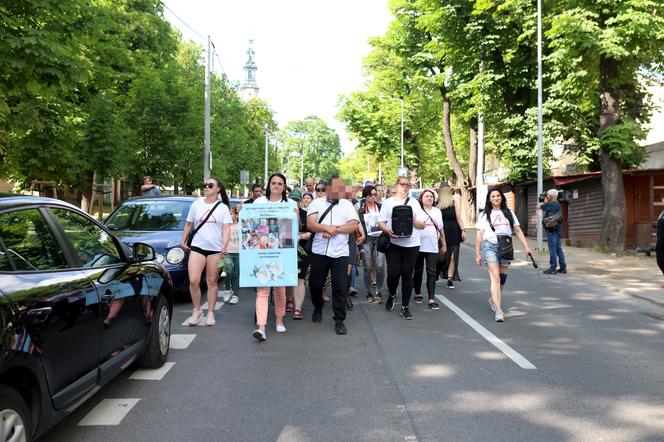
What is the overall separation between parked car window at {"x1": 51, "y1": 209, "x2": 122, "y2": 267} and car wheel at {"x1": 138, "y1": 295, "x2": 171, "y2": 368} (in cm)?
82

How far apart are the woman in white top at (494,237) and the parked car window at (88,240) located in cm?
462

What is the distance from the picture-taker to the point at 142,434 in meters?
3.88

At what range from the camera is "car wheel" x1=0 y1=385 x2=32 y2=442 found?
279 cm

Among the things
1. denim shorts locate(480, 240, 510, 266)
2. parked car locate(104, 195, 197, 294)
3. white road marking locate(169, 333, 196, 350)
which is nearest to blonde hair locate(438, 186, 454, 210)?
denim shorts locate(480, 240, 510, 266)

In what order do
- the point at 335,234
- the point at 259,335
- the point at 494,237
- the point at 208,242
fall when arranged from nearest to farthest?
the point at 259,335 < the point at 335,234 < the point at 208,242 < the point at 494,237

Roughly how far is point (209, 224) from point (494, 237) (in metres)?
3.52

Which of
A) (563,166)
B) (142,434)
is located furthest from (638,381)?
(563,166)

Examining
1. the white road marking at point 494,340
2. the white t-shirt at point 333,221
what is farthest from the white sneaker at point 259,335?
the white road marking at point 494,340

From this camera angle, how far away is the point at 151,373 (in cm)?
529

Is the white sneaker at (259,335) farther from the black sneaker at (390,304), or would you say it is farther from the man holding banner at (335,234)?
the black sneaker at (390,304)

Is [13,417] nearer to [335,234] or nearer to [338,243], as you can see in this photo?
[335,234]

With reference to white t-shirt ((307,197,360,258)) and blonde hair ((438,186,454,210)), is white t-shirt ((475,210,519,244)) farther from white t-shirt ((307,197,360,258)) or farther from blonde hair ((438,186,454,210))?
blonde hair ((438,186,454,210))

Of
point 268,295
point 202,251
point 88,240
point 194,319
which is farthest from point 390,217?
point 88,240

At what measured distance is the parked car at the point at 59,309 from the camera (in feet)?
9.66
